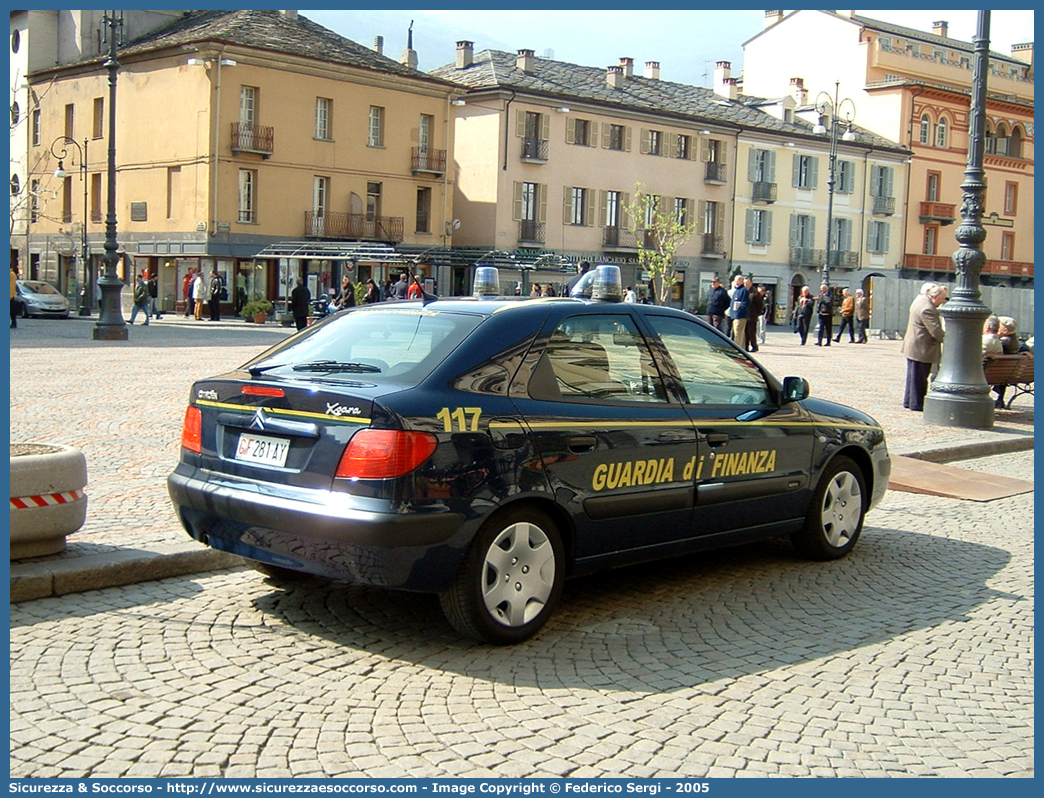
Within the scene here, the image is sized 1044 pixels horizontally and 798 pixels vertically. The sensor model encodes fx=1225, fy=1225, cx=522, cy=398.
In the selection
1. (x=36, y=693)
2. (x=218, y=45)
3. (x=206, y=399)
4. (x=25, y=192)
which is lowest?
(x=36, y=693)

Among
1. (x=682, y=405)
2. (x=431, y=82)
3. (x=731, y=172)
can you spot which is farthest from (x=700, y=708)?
(x=731, y=172)

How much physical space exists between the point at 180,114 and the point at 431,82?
35.1 feet

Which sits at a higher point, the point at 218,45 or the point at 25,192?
the point at 218,45

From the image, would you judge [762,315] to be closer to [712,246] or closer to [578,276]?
[578,276]

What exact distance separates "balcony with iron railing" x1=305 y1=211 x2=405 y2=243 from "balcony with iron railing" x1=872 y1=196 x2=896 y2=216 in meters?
30.8

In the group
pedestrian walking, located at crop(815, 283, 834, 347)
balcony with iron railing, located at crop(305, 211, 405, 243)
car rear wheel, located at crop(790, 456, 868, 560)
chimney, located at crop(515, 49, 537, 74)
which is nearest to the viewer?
car rear wheel, located at crop(790, 456, 868, 560)

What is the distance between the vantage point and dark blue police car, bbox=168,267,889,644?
17.0ft

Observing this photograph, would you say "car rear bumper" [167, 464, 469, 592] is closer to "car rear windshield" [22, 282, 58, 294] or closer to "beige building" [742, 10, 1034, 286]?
"car rear windshield" [22, 282, 58, 294]

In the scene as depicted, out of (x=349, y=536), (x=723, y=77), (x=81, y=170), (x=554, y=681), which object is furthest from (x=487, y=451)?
(x=723, y=77)

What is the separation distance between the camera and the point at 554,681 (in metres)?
5.08

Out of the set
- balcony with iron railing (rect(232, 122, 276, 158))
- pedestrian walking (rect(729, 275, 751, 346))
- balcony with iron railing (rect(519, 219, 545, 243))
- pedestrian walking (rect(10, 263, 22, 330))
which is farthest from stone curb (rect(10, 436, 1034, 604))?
balcony with iron railing (rect(519, 219, 545, 243))

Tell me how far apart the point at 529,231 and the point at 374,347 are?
4921cm

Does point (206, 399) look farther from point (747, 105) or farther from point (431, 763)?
point (747, 105)

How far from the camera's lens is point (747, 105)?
6838cm
